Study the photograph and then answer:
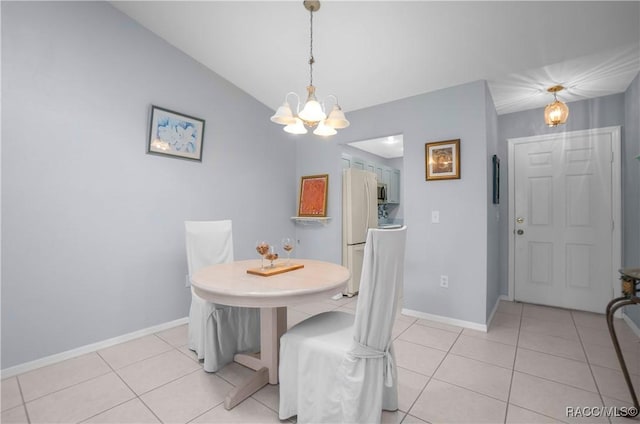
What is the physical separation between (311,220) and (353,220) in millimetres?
652

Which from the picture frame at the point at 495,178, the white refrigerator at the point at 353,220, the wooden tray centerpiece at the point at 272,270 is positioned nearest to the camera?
the wooden tray centerpiece at the point at 272,270

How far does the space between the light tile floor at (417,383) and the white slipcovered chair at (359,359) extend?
0.29 metres

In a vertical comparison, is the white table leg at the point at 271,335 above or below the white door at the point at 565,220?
below

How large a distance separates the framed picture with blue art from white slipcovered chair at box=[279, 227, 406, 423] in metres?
2.28

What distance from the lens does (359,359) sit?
1389 millimetres

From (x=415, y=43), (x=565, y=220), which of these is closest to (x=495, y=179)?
(x=565, y=220)

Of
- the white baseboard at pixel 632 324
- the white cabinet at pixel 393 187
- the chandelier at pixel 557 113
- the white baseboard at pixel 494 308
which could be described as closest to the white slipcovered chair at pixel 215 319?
the white baseboard at pixel 494 308

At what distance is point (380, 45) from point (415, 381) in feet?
8.66

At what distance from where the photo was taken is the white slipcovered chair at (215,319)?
6.68 ft

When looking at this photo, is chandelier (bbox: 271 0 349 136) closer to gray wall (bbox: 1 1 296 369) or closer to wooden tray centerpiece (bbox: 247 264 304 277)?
wooden tray centerpiece (bbox: 247 264 304 277)

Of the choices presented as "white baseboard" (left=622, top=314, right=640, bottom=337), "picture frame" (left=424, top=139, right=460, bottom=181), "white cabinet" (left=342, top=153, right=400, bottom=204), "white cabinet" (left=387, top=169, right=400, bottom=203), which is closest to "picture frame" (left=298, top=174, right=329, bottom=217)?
"white cabinet" (left=342, top=153, right=400, bottom=204)

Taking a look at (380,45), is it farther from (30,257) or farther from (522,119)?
(30,257)

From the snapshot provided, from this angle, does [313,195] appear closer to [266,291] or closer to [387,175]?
[387,175]

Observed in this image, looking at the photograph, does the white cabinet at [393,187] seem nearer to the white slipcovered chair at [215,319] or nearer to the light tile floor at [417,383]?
the light tile floor at [417,383]
